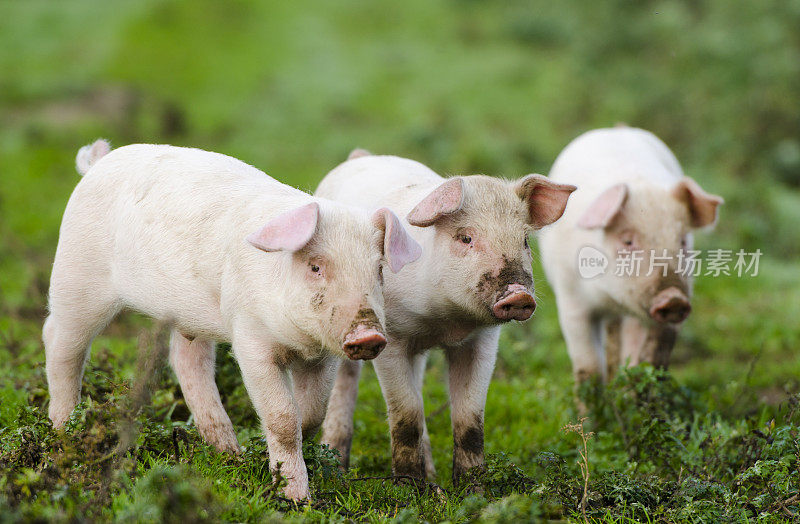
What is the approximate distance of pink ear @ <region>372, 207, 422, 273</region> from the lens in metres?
4.23

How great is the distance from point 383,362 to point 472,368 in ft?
1.80

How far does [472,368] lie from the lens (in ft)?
17.0

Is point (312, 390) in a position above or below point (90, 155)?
below

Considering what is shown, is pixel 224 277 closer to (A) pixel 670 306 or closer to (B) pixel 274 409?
(B) pixel 274 409

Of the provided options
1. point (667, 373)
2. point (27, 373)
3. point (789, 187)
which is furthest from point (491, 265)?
point (789, 187)

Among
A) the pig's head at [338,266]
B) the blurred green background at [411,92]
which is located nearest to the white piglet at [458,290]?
the pig's head at [338,266]

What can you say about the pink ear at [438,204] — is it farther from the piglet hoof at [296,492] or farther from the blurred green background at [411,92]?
the blurred green background at [411,92]

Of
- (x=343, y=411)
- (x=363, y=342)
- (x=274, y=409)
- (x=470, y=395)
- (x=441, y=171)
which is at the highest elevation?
(x=363, y=342)

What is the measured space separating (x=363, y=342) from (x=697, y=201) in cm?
339

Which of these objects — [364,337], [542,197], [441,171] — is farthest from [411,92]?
[364,337]

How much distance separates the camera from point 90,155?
5512 millimetres

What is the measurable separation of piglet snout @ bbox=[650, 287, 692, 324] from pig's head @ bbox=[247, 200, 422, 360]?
233 cm

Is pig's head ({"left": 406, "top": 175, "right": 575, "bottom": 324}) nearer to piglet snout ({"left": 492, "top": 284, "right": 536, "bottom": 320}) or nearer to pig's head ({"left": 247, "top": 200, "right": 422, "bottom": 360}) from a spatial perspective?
piglet snout ({"left": 492, "top": 284, "right": 536, "bottom": 320})

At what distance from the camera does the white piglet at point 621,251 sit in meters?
6.23
